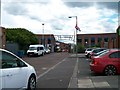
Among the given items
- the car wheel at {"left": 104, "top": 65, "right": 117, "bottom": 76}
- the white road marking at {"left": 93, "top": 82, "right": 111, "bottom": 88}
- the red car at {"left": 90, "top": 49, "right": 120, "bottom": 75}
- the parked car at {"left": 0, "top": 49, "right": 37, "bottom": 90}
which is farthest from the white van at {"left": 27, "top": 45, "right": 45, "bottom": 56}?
the parked car at {"left": 0, "top": 49, "right": 37, "bottom": 90}

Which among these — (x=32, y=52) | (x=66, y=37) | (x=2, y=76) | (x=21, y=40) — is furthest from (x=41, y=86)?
(x=66, y=37)

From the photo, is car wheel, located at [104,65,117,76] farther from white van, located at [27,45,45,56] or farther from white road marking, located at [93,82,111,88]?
white van, located at [27,45,45,56]

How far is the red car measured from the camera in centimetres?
1565

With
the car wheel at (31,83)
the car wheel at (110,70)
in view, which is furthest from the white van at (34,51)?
the car wheel at (31,83)

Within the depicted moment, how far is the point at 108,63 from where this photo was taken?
15.7m

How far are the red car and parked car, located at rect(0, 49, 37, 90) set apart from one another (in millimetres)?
5846

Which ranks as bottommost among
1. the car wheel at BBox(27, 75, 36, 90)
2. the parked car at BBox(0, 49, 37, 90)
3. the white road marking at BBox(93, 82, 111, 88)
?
the white road marking at BBox(93, 82, 111, 88)

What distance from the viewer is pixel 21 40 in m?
62.6

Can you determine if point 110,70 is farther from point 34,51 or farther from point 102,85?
point 34,51

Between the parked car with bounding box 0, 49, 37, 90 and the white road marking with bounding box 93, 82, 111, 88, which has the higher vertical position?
the parked car with bounding box 0, 49, 37, 90

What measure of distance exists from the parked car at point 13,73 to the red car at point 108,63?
5846mm

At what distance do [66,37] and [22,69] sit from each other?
9074 cm

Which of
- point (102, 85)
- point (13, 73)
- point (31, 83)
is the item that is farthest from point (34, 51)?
point (13, 73)

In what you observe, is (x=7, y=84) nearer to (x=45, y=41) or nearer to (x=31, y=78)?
(x=31, y=78)
